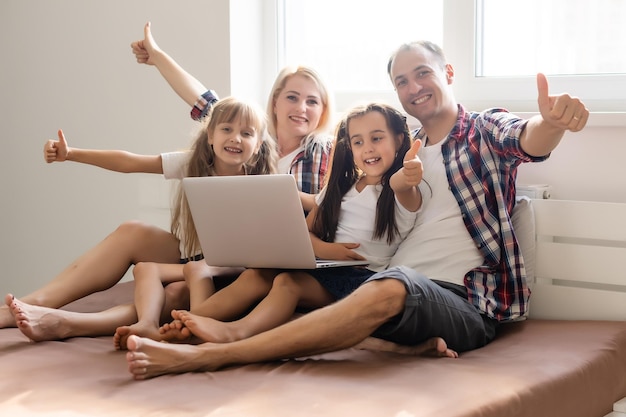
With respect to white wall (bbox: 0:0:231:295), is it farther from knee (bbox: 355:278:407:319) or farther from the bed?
knee (bbox: 355:278:407:319)

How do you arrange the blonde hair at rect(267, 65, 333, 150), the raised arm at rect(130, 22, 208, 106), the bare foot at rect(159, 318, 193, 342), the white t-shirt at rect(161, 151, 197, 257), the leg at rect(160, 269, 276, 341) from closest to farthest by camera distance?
the bare foot at rect(159, 318, 193, 342) → the leg at rect(160, 269, 276, 341) → the white t-shirt at rect(161, 151, 197, 257) → the blonde hair at rect(267, 65, 333, 150) → the raised arm at rect(130, 22, 208, 106)

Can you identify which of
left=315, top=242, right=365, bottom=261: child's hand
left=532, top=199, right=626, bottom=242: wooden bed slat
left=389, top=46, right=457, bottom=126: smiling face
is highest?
left=389, top=46, right=457, bottom=126: smiling face

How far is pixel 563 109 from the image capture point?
1738mm

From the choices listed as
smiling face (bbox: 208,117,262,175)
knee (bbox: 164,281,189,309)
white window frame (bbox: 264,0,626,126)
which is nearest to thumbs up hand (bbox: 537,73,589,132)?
white window frame (bbox: 264,0,626,126)

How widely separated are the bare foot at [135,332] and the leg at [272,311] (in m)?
0.11

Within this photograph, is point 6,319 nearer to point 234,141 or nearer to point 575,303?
point 234,141

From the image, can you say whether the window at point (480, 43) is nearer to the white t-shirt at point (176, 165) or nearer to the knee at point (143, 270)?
the white t-shirt at point (176, 165)

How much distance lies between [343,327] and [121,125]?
6.17 feet

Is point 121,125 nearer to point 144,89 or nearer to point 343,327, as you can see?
point 144,89

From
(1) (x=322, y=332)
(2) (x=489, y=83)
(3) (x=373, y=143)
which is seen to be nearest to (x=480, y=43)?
(2) (x=489, y=83)

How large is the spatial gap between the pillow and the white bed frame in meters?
0.05

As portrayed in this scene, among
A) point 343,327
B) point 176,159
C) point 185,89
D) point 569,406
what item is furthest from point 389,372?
point 185,89

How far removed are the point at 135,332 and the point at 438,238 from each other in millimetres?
736

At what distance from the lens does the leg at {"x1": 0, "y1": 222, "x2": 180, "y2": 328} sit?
2.16 meters
